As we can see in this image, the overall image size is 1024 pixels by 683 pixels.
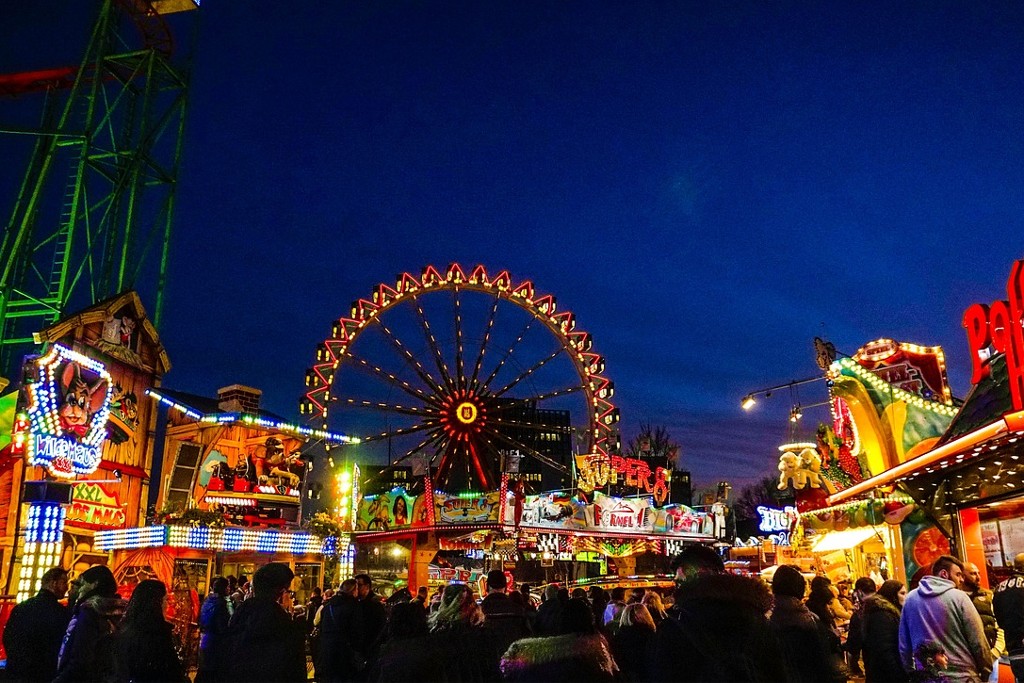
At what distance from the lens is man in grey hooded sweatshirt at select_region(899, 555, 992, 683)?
213 inches

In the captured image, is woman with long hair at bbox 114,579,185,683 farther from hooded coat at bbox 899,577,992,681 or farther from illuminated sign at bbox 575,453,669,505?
illuminated sign at bbox 575,453,669,505

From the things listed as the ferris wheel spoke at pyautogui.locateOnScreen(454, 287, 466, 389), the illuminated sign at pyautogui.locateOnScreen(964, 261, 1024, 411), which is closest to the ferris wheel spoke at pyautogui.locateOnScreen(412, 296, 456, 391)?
the ferris wheel spoke at pyautogui.locateOnScreen(454, 287, 466, 389)

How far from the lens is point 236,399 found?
27422 mm

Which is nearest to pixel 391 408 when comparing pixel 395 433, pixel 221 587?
pixel 395 433

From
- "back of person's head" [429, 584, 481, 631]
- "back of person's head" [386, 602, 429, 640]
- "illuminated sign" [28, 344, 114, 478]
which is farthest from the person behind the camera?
"illuminated sign" [28, 344, 114, 478]

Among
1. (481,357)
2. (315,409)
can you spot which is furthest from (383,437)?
(481,357)

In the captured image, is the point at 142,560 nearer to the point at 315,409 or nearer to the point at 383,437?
the point at 315,409

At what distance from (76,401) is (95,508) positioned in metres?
3.59

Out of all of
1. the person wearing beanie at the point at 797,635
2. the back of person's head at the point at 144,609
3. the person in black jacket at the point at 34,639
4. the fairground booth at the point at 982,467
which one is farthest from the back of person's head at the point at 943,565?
the person in black jacket at the point at 34,639

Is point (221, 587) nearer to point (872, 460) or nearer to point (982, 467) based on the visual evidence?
point (982, 467)

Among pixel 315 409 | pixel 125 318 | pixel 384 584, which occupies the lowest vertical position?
pixel 384 584

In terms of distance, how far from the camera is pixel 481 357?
3047 centimetres

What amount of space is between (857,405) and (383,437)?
661 inches

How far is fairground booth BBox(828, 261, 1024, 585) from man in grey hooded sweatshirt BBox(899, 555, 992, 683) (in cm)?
344
